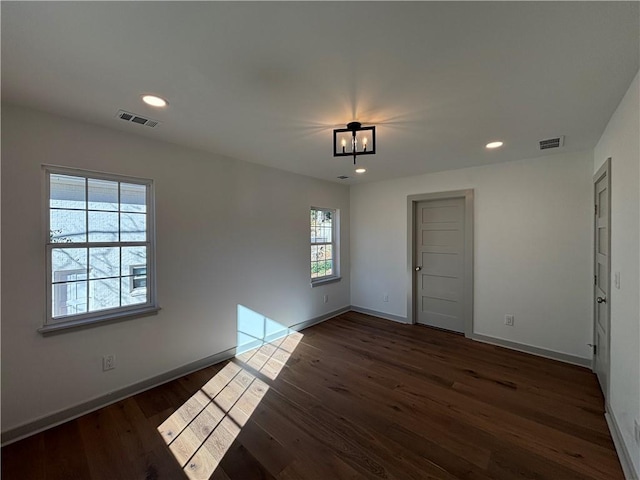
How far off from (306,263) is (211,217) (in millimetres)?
1715

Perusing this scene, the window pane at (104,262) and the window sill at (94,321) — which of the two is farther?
the window pane at (104,262)

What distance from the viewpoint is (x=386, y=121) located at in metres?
2.21

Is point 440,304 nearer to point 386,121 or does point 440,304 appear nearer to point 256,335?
point 256,335

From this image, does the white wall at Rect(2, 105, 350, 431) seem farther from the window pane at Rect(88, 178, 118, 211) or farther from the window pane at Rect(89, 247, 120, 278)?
the window pane at Rect(89, 247, 120, 278)

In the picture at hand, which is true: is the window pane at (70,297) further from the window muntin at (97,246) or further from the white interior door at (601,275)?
the white interior door at (601,275)

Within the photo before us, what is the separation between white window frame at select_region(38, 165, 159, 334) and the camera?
2062mm

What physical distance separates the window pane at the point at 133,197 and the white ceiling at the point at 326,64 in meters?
0.52

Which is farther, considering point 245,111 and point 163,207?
point 163,207

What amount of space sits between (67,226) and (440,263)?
176 inches

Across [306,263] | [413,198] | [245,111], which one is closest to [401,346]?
[306,263]

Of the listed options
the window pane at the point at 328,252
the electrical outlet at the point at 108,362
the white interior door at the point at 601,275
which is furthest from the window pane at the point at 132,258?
the white interior door at the point at 601,275

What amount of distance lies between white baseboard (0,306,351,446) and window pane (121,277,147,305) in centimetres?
77

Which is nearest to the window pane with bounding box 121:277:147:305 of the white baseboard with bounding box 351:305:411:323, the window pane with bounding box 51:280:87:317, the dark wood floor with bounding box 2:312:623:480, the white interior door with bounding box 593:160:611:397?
the window pane with bounding box 51:280:87:317

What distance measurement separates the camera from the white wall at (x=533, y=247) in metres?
2.98
